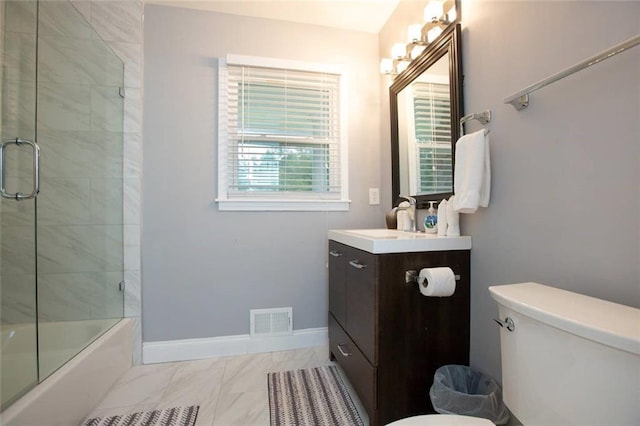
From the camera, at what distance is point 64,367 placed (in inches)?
49.6

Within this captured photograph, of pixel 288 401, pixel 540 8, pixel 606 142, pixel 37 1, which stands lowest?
pixel 288 401

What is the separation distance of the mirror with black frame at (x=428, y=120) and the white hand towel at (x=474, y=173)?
23cm

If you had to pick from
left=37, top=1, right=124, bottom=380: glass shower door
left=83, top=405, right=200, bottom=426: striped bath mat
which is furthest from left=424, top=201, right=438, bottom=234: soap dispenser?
left=37, top=1, right=124, bottom=380: glass shower door

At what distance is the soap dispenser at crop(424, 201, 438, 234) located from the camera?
1.42 m

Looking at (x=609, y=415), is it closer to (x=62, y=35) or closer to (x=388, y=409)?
(x=388, y=409)

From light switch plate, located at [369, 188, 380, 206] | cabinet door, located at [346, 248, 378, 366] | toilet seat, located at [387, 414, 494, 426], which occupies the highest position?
light switch plate, located at [369, 188, 380, 206]

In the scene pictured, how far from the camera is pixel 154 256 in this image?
5.98 ft

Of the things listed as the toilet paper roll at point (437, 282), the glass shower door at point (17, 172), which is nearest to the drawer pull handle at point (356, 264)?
the toilet paper roll at point (437, 282)

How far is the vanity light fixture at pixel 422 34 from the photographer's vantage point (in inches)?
53.6

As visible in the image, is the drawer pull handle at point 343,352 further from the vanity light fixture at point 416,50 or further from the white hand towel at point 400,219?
the vanity light fixture at point 416,50

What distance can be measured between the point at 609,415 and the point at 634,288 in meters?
0.36

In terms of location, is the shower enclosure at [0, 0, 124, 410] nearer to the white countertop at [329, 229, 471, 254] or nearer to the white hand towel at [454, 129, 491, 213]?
the white countertop at [329, 229, 471, 254]

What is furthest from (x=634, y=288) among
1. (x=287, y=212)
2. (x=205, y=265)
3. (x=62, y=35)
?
(x=62, y=35)

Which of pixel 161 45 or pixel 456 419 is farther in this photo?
pixel 161 45
